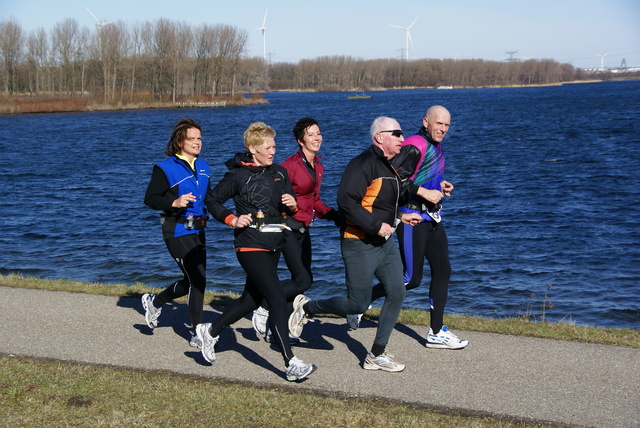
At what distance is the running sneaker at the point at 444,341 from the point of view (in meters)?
6.77

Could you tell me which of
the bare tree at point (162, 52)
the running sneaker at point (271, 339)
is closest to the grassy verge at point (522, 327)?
the running sneaker at point (271, 339)

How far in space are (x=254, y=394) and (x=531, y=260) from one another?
39.8ft

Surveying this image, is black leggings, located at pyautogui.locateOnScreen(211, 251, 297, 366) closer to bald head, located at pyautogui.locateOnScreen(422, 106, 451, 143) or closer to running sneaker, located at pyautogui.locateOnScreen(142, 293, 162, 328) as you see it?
running sneaker, located at pyautogui.locateOnScreen(142, 293, 162, 328)

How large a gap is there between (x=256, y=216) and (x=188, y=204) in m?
0.96

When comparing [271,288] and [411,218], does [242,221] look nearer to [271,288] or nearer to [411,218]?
[271,288]

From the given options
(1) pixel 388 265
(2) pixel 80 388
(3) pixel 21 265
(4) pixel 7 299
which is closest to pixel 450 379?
(1) pixel 388 265

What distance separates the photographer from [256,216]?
6.01 metres

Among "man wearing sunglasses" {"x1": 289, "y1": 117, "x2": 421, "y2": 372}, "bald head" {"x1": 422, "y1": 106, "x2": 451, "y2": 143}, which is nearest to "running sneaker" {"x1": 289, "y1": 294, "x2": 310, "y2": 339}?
"man wearing sunglasses" {"x1": 289, "y1": 117, "x2": 421, "y2": 372}

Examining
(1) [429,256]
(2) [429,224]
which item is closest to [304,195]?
(2) [429,224]

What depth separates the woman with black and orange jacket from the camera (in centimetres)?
A: 598

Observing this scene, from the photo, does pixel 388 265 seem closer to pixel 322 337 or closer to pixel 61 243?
pixel 322 337

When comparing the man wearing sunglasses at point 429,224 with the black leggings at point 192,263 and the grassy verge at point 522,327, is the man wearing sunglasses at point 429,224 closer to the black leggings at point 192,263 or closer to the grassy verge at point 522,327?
the grassy verge at point 522,327

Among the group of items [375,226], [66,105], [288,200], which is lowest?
[66,105]

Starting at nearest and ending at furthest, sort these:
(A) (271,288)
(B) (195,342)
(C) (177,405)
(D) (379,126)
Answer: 1. (C) (177,405)
2. (A) (271,288)
3. (D) (379,126)
4. (B) (195,342)
